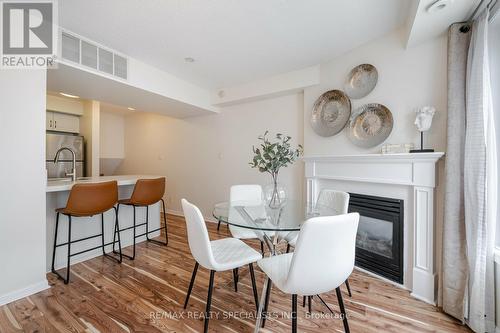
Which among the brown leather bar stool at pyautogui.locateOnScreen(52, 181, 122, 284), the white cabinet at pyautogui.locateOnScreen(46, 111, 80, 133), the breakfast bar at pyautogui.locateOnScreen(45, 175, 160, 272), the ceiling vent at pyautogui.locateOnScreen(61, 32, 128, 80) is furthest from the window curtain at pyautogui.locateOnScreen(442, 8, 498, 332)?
the white cabinet at pyautogui.locateOnScreen(46, 111, 80, 133)

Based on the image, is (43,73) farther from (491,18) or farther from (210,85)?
(491,18)

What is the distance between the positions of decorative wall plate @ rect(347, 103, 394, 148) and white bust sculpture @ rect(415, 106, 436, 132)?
28cm

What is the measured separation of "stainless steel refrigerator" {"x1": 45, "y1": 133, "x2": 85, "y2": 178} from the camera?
412cm

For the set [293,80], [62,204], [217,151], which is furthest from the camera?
[217,151]

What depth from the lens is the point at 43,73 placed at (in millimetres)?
1998

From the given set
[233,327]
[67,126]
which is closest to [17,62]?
[233,327]

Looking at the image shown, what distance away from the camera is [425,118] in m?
1.96

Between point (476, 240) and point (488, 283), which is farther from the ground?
point (476, 240)

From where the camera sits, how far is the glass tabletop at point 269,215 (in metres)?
1.55

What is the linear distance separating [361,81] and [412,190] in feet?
4.21

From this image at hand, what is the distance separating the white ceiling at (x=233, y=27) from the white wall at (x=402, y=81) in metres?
0.15

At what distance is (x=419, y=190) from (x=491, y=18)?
4.37ft

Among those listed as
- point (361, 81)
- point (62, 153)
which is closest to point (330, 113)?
point (361, 81)

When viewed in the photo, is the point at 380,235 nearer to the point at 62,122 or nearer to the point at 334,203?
the point at 334,203
